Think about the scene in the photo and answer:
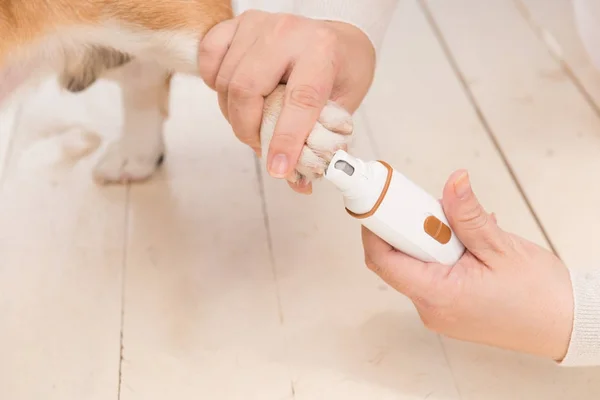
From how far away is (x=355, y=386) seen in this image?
2.67ft

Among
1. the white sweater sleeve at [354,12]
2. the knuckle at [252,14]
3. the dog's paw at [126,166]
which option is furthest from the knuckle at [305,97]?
the dog's paw at [126,166]

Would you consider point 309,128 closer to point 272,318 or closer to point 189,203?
point 272,318

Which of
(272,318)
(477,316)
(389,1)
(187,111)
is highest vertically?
(389,1)

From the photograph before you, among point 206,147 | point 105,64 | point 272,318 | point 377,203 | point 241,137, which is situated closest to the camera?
point 377,203

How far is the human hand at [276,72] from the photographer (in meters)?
0.71

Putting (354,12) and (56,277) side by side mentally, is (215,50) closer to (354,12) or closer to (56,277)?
(354,12)

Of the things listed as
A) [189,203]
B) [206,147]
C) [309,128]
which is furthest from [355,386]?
[206,147]

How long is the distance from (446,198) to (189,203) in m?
0.51

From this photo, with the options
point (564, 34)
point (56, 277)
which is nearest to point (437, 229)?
point (56, 277)

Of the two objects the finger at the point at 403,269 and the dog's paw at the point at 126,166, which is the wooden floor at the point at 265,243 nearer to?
the dog's paw at the point at 126,166

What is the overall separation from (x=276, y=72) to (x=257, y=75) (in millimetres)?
20

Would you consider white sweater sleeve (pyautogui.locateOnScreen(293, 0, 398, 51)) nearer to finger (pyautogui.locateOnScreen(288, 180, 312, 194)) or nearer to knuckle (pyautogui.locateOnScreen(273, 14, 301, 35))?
knuckle (pyautogui.locateOnScreen(273, 14, 301, 35))

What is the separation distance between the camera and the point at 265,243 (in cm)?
104

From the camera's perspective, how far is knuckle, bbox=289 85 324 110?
71 cm
